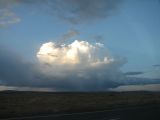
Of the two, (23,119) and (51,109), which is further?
(51,109)

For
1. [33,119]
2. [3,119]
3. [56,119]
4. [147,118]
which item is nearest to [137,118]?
[147,118]

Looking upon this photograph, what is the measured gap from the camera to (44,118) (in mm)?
20797

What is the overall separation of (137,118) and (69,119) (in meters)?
4.20

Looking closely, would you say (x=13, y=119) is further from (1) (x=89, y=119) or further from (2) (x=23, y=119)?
(1) (x=89, y=119)

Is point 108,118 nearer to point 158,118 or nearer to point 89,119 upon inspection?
point 89,119

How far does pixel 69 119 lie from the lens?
2009 centimetres

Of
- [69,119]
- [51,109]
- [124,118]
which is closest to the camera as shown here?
[69,119]

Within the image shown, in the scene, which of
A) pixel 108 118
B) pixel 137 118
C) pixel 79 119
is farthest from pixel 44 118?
pixel 137 118

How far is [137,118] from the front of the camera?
21.2m

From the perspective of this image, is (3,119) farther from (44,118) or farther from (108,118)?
(108,118)

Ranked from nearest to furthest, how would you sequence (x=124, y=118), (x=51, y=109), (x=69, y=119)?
(x=69, y=119) → (x=124, y=118) → (x=51, y=109)

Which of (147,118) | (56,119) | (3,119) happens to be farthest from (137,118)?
(3,119)

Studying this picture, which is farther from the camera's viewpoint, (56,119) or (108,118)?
(108,118)

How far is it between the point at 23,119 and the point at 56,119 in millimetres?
1883
